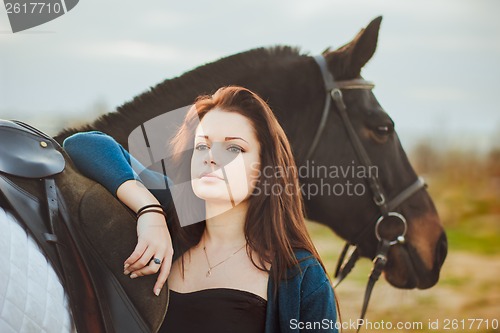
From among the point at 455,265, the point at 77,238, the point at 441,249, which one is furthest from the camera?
the point at 455,265

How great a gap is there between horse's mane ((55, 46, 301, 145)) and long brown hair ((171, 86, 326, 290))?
584mm

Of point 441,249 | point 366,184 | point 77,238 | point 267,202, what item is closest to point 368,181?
point 366,184

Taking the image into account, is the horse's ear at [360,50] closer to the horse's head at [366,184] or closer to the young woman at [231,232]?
the horse's head at [366,184]

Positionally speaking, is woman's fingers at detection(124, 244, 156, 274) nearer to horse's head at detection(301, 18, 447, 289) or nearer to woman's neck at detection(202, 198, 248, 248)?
woman's neck at detection(202, 198, 248, 248)

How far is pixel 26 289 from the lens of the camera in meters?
1.01

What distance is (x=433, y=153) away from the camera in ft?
19.1

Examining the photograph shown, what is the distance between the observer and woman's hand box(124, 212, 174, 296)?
3.56 feet

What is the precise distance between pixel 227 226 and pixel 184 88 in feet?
2.62

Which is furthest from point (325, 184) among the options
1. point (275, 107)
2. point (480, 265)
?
point (480, 265)

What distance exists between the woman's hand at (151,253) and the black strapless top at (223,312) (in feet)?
0.25

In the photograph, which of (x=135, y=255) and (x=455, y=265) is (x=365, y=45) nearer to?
(x=135, y=255)

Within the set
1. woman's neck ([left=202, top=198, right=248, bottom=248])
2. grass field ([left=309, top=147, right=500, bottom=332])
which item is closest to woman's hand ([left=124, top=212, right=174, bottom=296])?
woman's neck ([left=202, top=198, right=248, bottom=248])

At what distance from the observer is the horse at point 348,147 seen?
1.98 meters

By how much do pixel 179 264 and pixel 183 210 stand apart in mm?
115
